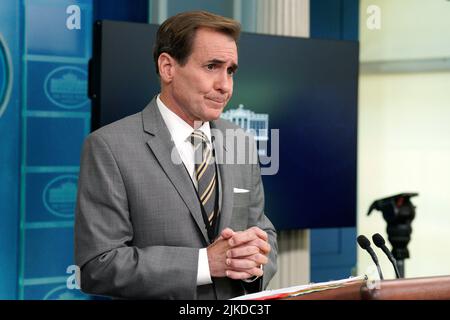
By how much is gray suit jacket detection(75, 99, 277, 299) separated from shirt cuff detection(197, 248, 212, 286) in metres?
0.01

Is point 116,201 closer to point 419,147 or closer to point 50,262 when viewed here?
point 50,262

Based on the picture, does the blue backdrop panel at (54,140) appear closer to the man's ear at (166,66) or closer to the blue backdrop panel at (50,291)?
the blue backdrop panel at (50,291)

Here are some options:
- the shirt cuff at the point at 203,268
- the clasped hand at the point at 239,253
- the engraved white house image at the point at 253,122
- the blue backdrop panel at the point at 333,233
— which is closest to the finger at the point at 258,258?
the clasped hand at the point at 239,253

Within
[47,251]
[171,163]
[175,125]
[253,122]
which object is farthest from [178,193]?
[47,251]

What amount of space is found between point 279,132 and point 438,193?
71.3 inches

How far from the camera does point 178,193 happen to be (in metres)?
1.72

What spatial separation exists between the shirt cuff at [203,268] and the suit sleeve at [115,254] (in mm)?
11

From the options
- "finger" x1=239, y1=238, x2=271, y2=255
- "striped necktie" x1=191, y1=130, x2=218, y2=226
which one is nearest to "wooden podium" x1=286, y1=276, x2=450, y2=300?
"finger" x1=239, y1=238, x2=271, y2=255

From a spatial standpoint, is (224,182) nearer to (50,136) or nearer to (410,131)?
(50,136)

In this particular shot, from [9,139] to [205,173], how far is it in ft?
5.33

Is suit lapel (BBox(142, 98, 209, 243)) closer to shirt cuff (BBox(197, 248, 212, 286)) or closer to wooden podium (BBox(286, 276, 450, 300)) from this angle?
shirt cuff (BBox(197, 248, 212, 286))

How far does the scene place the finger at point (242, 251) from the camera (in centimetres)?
158

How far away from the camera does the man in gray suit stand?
163 centimetres
